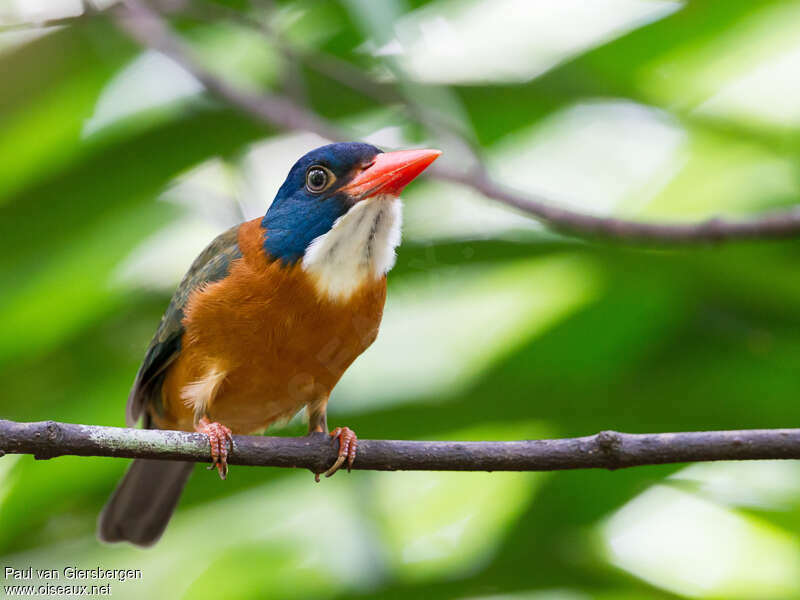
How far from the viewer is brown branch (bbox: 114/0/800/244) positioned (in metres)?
3.42

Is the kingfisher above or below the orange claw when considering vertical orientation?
above

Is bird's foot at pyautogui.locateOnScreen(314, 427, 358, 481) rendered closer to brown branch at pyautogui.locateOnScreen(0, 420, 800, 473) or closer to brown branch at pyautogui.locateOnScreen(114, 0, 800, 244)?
brown branch at pyautogui.locateOnScreen(0, 420, 800, 473)

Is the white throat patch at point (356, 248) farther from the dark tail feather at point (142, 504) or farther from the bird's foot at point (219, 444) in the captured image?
the dark tail feather at point (142, 504)

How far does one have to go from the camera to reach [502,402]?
3.72m

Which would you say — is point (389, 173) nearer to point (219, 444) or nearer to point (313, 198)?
point (313, 198)

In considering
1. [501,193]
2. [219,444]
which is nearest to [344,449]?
[219,444]

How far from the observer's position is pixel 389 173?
313 centimetres

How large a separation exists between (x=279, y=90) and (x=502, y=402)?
1872 mm

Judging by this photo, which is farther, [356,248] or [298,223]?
[298,223]

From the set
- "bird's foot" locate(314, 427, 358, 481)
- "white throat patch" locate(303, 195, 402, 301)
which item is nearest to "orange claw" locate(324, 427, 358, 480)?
"bird's foot" locate(314, 427, 358, 481)

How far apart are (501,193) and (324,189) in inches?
24.3

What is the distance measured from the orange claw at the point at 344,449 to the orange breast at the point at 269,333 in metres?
0.30

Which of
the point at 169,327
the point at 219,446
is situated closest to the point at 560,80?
the point at 169,327

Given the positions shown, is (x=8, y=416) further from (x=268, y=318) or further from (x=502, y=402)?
(x=502, y=402)
